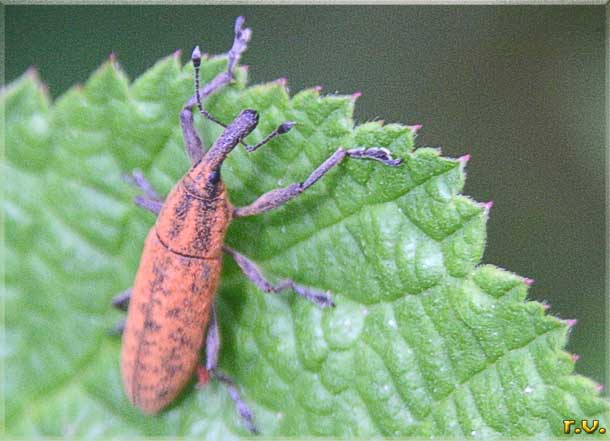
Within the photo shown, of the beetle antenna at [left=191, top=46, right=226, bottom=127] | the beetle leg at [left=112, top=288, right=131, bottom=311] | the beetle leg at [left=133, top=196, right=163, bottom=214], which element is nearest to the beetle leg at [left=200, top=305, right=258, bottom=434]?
the beetle leg at [left=112, top=288, right=131, bottom=311]

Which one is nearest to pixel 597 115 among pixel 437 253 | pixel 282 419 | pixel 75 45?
pixel 437 253

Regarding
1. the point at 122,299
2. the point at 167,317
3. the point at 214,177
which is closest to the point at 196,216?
the point at 214,177

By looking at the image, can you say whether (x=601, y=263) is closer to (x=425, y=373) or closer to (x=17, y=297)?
(x=425, y=373)

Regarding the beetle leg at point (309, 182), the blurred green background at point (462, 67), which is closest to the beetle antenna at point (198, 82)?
the beetle leg at point (309, 182)

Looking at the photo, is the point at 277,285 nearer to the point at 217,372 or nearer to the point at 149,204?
the point at 217,372

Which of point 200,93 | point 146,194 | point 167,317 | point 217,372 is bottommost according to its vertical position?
point 217,372

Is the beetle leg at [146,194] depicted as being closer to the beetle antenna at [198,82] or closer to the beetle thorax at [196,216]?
the beetle thorax at [196,216]
